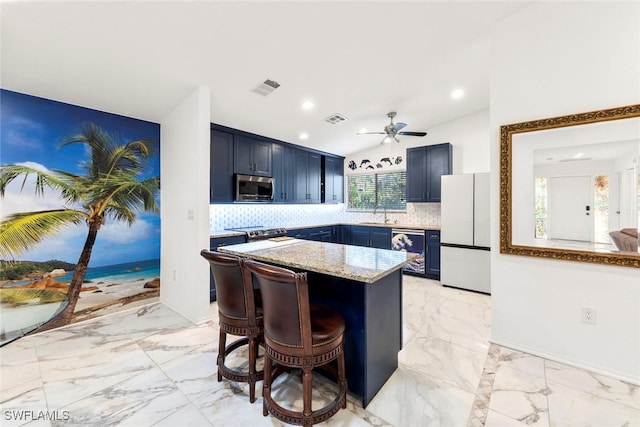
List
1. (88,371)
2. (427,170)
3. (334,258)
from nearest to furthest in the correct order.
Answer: (334,258) → (88,371) → (427,170)

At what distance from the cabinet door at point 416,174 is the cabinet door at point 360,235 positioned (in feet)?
3.52

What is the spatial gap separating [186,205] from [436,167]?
4.07 meters

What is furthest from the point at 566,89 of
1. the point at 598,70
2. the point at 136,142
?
the point at 136,142

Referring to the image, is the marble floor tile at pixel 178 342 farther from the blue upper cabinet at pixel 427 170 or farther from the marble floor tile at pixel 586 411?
the blue upper cabinet at pixel 427 170

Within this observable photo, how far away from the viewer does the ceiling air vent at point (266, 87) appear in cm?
304

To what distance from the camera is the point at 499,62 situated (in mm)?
2482

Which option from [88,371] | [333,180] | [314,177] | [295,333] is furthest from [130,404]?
[333,180]

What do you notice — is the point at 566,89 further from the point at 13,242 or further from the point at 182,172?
the point at 13,242

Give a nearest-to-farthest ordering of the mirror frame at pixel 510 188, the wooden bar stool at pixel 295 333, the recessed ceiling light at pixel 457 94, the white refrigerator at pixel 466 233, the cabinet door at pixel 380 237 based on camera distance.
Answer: the wooden bar stool at pixel 295 333 → the mirror frame at pixel 510 188 → the recessed ceiling light at pixel 457 94 → the white refrigerator at pixel 466 233 → the cabinet door at pixel 380 237

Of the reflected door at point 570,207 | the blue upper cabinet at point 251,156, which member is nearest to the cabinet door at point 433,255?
the reflected door at point 570,207

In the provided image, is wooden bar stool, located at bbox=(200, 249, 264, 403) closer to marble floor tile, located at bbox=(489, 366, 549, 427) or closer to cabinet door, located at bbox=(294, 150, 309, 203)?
marble floor tile, located at bbox=(489, 366, 549, 427)

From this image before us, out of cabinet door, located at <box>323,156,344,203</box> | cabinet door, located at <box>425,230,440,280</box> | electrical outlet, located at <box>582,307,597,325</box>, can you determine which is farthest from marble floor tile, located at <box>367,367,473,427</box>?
cabinet door, located at <box>323,156,344,203</box>

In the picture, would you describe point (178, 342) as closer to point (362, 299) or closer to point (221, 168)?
point (362, 299)

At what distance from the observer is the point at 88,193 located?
312 centimetres
